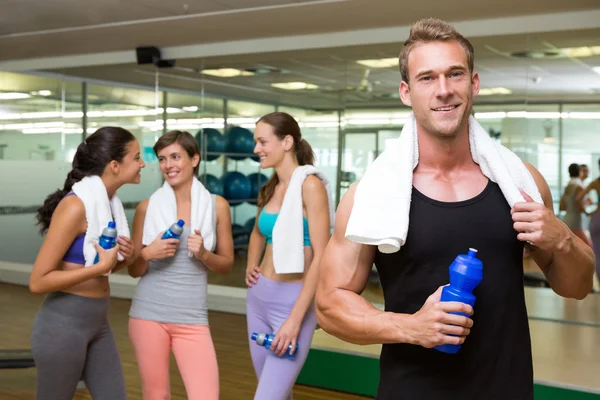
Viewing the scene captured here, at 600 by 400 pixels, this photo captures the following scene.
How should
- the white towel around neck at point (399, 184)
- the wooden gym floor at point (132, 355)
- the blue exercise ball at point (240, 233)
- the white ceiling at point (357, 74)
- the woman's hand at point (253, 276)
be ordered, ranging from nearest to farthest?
the white towel around neck at point (399, 184) < the woman's hand at point (253, 276) < the wooden gym floor at point (132, 355) < the white ceiling at point (357, 74) < the blue exercise ball at point (240, 233)

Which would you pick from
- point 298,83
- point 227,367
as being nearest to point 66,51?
point 298,83

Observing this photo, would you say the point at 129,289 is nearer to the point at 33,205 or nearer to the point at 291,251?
the point at 33,205

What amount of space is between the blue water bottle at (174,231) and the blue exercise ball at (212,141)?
5094 millimetres

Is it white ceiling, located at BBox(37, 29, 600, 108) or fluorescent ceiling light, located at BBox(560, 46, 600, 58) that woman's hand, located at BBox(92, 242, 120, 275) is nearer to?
white ceiling, located at BBox(37, 29, 600, 108)

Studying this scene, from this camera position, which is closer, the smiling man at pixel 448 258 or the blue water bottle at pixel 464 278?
the blue water bottle at pixel 464 278

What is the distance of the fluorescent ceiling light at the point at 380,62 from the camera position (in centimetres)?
726

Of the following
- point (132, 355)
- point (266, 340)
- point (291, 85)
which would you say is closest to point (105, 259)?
point (266, 340)

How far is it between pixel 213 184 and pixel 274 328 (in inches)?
211

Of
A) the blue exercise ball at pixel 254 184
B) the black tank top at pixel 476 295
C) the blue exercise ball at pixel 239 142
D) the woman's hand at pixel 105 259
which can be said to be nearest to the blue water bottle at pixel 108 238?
the woman's hand at pixel 105 259

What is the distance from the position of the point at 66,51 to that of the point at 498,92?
194 inches

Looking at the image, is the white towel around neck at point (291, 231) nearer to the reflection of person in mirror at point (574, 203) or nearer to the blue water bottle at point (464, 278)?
the blue water bottle at point (464, 278)

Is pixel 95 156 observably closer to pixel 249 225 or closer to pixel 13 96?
pixel 249 225

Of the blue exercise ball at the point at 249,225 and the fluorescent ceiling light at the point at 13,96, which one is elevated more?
the fluorescent ceiling light at the point at 13,96

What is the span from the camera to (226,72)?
7918 mm
